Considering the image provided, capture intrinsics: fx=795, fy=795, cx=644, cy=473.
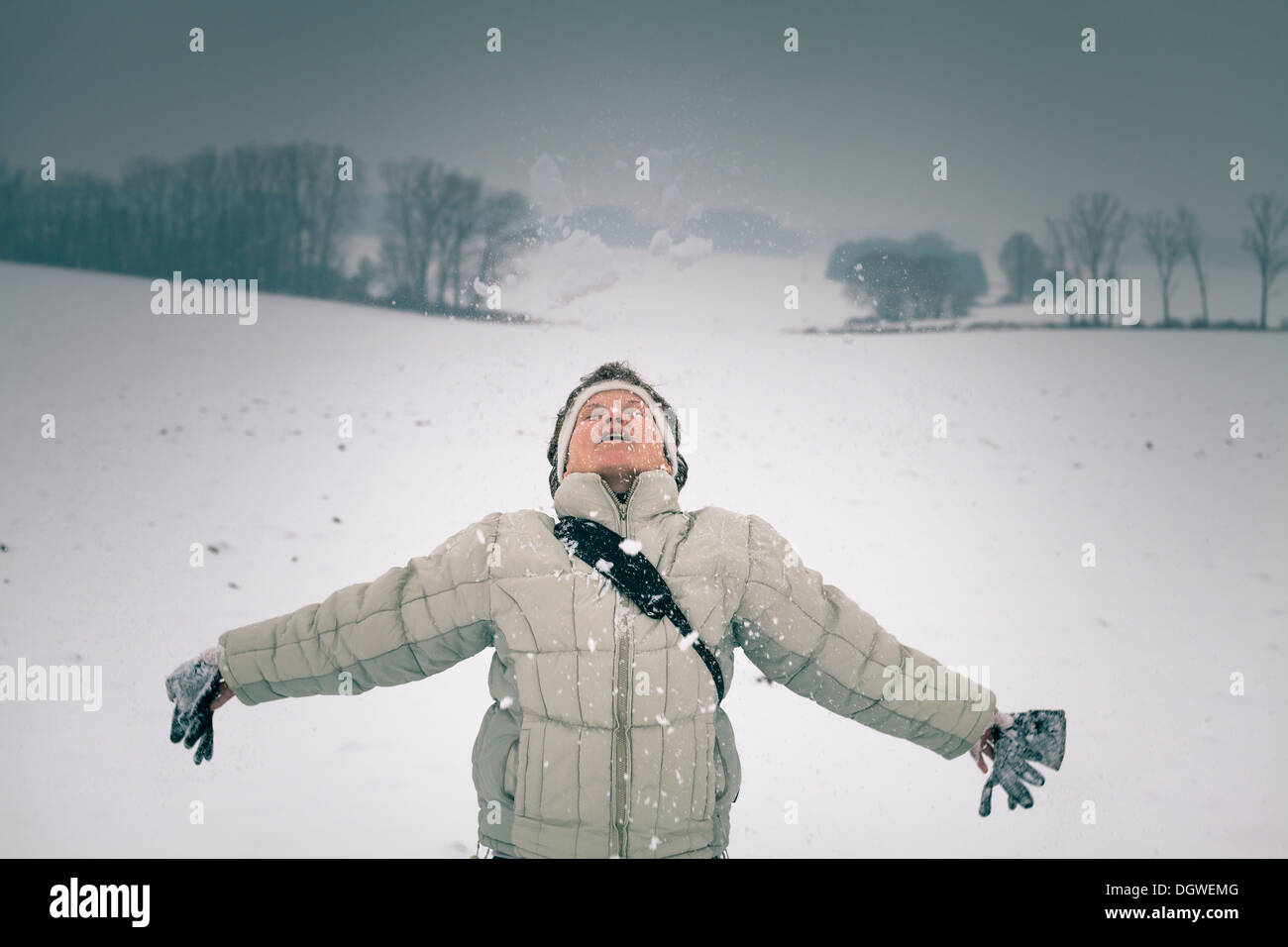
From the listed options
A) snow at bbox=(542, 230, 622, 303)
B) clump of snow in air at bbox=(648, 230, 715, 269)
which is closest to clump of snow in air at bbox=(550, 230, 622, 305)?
snow at bbox=(542, 230, 622, 303)

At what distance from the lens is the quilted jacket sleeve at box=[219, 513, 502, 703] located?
1.90 m

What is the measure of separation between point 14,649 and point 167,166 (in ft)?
21.0

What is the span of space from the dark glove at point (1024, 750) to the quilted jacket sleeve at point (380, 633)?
53.3 inches

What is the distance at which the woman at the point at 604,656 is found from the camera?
1780 mm

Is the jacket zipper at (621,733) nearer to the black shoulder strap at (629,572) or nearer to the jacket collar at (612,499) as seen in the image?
the black shoulder strap at (629,572)

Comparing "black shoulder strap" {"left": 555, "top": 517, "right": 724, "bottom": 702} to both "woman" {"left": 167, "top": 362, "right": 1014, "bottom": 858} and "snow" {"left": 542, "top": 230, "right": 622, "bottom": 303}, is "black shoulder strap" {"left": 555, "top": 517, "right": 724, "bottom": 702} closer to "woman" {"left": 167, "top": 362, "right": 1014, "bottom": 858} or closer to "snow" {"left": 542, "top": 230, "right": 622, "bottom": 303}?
"woman" {"left": 167, "top": 362, "right": 1014, "bottom": 858}

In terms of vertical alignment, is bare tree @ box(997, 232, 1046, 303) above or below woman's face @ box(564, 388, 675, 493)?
above

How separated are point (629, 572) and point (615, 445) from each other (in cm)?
38

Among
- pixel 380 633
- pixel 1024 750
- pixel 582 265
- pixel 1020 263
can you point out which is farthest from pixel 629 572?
pixel 1020 263

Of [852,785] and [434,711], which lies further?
[434,711]

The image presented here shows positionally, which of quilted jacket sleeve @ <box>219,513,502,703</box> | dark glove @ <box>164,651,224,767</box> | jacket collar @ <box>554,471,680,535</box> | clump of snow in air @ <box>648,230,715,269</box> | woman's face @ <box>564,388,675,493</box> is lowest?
dark glove @ <box>164,651,224,767</box>
